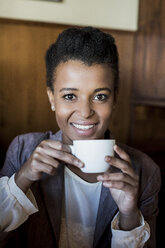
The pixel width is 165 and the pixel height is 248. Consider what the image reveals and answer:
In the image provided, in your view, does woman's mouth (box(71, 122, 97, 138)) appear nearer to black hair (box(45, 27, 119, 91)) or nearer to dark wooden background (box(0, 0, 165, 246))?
black hair (box(45, 27, 119, 91))

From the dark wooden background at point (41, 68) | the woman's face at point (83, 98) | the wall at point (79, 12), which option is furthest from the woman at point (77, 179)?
the wall at point (79, 12)

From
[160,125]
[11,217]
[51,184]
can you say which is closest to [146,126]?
[160,125]

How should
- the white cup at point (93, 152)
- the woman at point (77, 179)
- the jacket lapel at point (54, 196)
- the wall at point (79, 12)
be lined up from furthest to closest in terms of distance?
the wall at point (79, 12)
the jacket lapel at point (54, 196)
the woman at point (77, 179)
the white cup at point (93, 152)

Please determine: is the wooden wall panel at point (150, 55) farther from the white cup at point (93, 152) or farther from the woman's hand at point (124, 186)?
the white cup at point (93, 152)

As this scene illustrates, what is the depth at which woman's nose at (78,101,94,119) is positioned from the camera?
893mm

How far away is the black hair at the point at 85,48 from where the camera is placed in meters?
0.93

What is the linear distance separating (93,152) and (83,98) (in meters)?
0.25

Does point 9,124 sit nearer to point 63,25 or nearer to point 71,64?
point 63,25

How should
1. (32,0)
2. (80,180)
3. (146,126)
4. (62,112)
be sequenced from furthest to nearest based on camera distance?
1. (146,126)
2. (32,0)
3. (80,180)
4. (62,112)

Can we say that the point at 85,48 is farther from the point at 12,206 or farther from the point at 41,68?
the point at 41,68

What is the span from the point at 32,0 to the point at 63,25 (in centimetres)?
29

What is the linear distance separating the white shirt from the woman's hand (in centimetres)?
3

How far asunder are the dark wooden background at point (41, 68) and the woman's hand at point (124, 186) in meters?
1.22

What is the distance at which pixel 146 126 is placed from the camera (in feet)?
8.52
